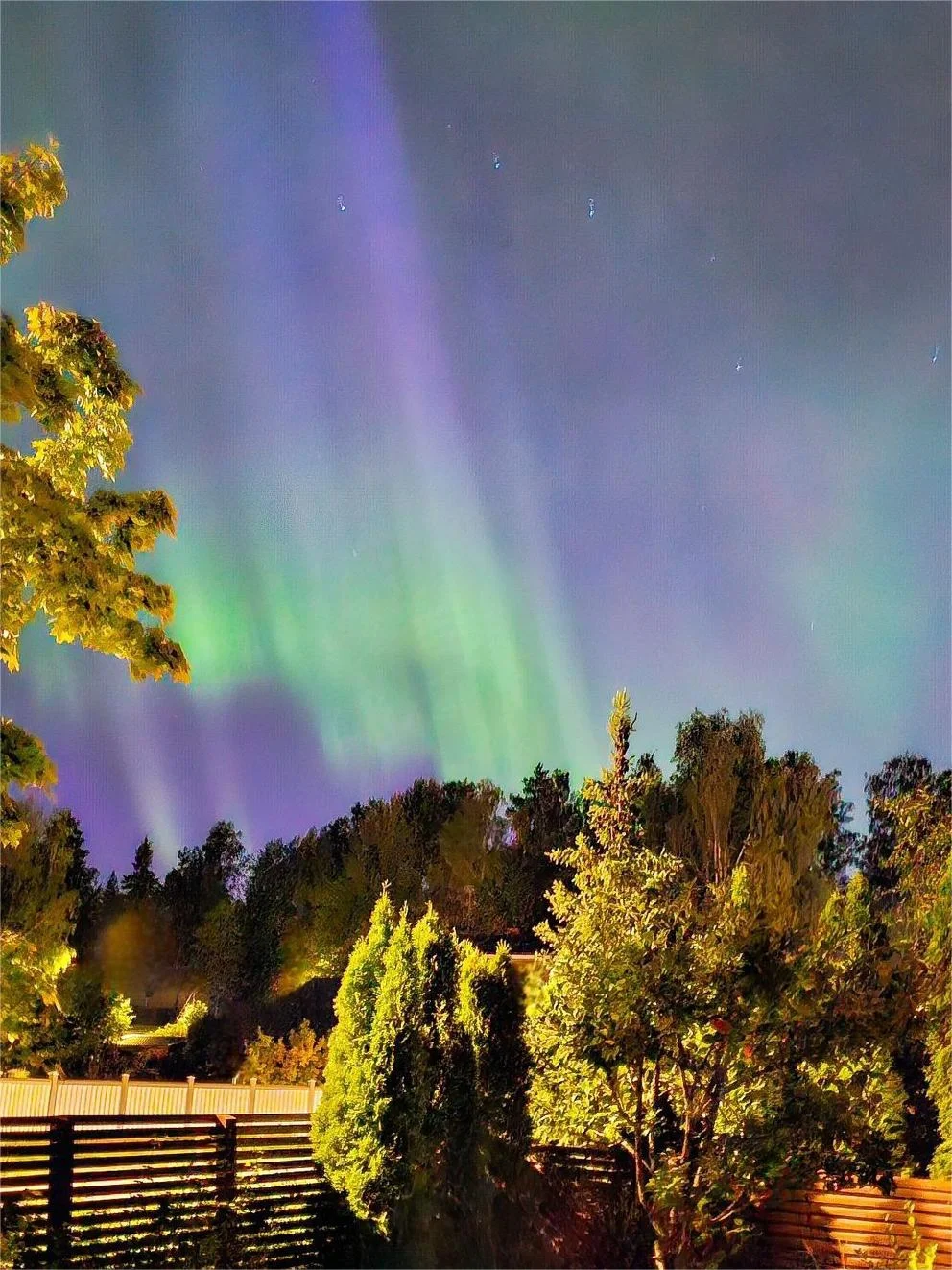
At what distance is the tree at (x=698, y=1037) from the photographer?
6.20 metres

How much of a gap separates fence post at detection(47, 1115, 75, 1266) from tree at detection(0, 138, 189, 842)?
1.98 meters

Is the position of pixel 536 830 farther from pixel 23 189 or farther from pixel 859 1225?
pixel 23 189

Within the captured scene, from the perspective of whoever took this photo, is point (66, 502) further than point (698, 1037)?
No

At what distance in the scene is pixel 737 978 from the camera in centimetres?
623

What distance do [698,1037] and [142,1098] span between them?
17.0ft

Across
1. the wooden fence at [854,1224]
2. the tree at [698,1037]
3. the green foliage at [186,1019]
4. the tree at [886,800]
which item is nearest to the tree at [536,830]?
the tree at [886,800]

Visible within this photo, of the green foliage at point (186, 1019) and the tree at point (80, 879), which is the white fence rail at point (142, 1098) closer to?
the green foliage at point (186, 1019)

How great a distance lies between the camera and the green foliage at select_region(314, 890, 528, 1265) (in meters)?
6.77

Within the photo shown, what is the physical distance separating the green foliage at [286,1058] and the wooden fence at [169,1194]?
333cm

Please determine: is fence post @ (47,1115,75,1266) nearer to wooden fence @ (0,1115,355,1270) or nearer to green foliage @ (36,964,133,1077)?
wooden fence @ (0,1115,355,1270)

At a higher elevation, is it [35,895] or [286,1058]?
[35,895]

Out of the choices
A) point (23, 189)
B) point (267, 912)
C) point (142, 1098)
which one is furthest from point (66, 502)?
point (267, 912)

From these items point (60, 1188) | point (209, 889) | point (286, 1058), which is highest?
point (209, 889)

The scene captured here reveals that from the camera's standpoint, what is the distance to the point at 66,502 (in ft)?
15.0
